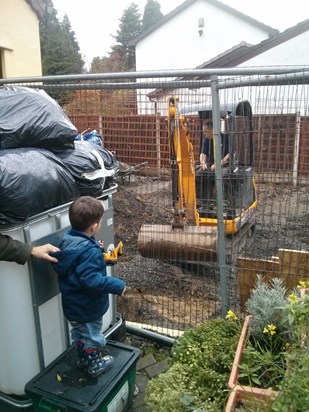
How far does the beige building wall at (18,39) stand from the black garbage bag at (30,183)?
7.83 meters

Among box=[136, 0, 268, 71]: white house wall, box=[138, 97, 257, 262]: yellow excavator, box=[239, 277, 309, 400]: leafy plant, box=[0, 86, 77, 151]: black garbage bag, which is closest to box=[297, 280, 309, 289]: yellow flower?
box=[239, 277, 309, 400]: leafy plant

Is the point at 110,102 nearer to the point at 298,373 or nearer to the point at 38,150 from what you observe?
the point at 38,150

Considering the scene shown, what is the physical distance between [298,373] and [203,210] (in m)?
3.28

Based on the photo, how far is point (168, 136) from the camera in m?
3.57

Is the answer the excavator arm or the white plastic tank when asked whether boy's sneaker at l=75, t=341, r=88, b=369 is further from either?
the excavator arm

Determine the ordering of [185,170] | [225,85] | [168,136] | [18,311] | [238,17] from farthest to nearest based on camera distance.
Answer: [238,17] → [185,170] → [168,136] → [225,85] → [18,311]

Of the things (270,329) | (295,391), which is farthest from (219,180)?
(295,391)

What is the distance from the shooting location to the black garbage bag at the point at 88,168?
239cm

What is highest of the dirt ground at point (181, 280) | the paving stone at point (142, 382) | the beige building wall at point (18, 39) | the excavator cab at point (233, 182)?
the beige building wall at point (18, 39)

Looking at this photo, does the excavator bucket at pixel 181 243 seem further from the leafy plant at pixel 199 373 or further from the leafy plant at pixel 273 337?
the leafy plant at pixel 273 337

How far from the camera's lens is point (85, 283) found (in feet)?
6.75

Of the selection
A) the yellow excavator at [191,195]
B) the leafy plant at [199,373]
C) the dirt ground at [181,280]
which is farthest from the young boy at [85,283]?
the yellow excavator at [191,195]

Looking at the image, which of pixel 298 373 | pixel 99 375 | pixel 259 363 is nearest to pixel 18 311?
pixel 99 375

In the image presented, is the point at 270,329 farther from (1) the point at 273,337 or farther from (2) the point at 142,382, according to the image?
(2) the point at 142,382
